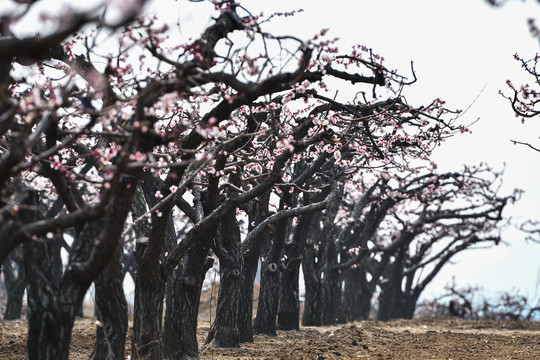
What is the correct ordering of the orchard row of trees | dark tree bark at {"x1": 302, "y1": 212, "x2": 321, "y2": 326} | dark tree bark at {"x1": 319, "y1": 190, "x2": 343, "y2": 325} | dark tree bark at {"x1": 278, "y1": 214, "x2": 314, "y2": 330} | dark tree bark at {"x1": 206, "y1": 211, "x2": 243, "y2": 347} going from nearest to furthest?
the orchard row of trees, dark tree bark at {"x1": 206, "y1": 211, "x2": 243, "y2": 347}, dark tree bark at {"x1": 278, "y1": 214, "x2": 314, "y2": 330}, dark tree bark at {"x1": 302, "y1": 212, "x2": 321, "y2": 326}, dark tree bark at {"x1": 319, "y1": 190, "x2": 343, "y2": 325}

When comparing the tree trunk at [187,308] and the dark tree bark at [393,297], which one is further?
the dark tree bark at [393,297]

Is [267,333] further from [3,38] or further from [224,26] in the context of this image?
[3,38]

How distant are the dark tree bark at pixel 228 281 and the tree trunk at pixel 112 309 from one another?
5.30 metres

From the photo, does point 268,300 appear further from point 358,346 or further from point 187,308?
point 187,308

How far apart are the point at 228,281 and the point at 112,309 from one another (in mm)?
5891

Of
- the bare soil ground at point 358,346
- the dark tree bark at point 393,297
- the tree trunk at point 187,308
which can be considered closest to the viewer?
the tree trunk at point 187,308

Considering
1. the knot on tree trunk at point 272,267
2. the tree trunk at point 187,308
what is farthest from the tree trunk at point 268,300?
the tree trunk at point 187,308

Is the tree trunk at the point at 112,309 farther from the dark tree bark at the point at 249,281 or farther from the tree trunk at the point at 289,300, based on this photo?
the tree trunk at the point at 289,300

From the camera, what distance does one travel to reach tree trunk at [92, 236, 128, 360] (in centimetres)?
789

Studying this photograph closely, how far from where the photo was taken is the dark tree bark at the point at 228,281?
44.7 ft

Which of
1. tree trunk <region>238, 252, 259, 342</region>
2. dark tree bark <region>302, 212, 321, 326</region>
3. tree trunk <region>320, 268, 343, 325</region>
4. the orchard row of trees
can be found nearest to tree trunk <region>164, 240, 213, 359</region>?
the orchard row of trees

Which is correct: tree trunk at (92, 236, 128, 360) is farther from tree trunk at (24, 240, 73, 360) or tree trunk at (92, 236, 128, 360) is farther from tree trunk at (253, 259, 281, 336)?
tree trunk at (253, 259, 281, 336)

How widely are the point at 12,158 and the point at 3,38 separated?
1932 mm

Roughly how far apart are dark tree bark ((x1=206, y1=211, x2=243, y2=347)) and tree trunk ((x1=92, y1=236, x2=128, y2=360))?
530cm
